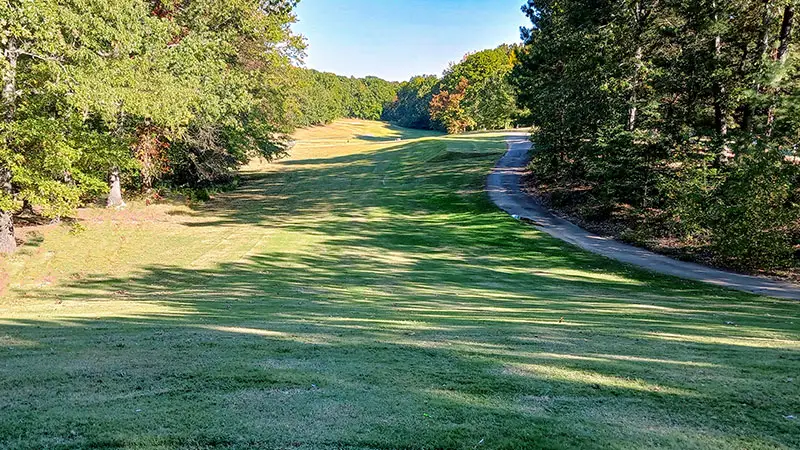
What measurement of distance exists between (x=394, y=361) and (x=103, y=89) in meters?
15.8

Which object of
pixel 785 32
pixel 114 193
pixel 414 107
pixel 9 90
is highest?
pixel 414 107

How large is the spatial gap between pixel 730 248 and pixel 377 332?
14584 millimetres

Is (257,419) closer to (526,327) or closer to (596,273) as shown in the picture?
(526,327)

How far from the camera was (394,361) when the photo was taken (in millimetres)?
5359

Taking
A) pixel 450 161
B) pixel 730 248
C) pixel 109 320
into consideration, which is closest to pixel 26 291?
pixel 109 320

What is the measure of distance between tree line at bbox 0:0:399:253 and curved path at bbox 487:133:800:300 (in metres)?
16.8

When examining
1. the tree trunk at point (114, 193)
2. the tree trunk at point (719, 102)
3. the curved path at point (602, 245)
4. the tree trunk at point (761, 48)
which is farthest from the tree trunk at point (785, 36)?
the tree trunk at point (114, 193)

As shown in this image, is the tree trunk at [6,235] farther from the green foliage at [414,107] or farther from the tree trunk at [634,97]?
the green foliage at [414,107]

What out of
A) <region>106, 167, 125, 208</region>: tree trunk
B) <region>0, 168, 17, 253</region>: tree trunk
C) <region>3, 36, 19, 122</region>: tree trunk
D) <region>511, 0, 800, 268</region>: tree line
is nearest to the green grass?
<region>0, 168, 17, 253</region>: tree trunk

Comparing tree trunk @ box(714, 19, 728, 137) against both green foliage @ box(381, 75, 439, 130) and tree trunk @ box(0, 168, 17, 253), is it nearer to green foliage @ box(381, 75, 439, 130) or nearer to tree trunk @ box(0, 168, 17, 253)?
tree trunk @ box(0, 168, 17, 253)

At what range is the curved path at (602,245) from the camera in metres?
14.8

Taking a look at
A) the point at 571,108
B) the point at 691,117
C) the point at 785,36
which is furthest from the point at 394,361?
the point at 571,108

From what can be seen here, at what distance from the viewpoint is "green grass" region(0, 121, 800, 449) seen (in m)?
3.53

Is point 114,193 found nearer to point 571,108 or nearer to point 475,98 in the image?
point 571,108
